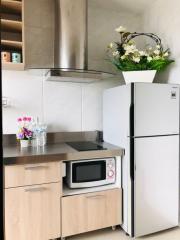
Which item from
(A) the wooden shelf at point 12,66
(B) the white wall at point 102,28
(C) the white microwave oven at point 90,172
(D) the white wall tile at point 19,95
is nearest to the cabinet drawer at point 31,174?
(C) the white microwave oven at point 90,172

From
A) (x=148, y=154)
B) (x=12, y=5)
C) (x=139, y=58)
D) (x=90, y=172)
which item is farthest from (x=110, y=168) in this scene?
(x=12, y=5)

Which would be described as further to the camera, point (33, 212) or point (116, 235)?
point (116, 235)

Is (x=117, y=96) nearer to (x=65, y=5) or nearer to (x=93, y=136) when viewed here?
(x=93, y=136)

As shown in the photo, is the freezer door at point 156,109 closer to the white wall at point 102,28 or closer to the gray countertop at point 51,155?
the gray countertop at point 51,155

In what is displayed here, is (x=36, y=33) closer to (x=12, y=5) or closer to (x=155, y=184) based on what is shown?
(x=12, y=5)

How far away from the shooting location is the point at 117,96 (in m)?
2.04

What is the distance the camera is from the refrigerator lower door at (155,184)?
1863 mm

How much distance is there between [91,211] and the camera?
1868 millimetres

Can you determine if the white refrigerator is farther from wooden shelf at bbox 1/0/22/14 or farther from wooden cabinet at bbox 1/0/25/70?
wooden shelf at bbox 1/0/22/14

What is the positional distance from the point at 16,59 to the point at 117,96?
102 centimetres

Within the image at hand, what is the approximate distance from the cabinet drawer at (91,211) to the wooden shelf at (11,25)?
1.62 meters

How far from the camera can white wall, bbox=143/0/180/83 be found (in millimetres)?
2111

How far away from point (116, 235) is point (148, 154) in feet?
2.72

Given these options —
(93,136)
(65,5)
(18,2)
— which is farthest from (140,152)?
(18,2)
